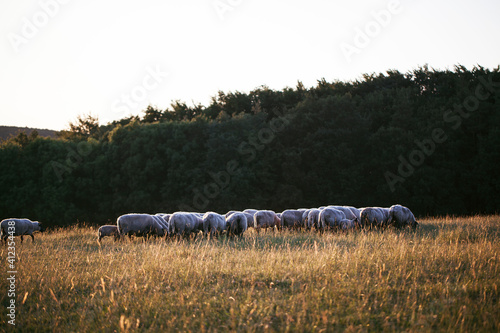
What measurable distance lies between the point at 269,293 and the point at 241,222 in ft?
31.5

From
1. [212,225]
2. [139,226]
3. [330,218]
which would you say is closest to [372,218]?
[330,218]

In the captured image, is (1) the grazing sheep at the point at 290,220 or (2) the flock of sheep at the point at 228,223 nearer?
(2) the flock of sheep at the point at 228,223

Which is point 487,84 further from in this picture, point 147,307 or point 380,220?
point 147,307

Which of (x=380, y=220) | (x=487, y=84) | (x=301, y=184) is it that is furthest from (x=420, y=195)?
(x=380, y=220)

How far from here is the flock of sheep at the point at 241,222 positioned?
14344 millimetres

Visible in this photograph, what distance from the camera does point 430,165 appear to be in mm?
33094

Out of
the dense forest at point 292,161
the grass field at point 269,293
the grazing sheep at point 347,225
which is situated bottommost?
the grass field at point 269,293

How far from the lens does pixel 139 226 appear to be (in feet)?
46.8

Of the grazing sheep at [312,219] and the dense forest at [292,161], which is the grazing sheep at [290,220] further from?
the dense forest at [292,161]

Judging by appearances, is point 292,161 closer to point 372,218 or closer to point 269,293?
point 372,218

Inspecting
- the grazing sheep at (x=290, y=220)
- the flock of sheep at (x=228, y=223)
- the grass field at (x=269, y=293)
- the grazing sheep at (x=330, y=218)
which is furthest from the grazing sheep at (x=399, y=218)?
the grass field at (x=269, y=293)

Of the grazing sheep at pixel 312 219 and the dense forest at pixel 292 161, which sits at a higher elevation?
the dense forest at pixel 292 161

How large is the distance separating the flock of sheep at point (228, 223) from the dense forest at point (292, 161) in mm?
14909

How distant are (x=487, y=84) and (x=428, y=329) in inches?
1498
